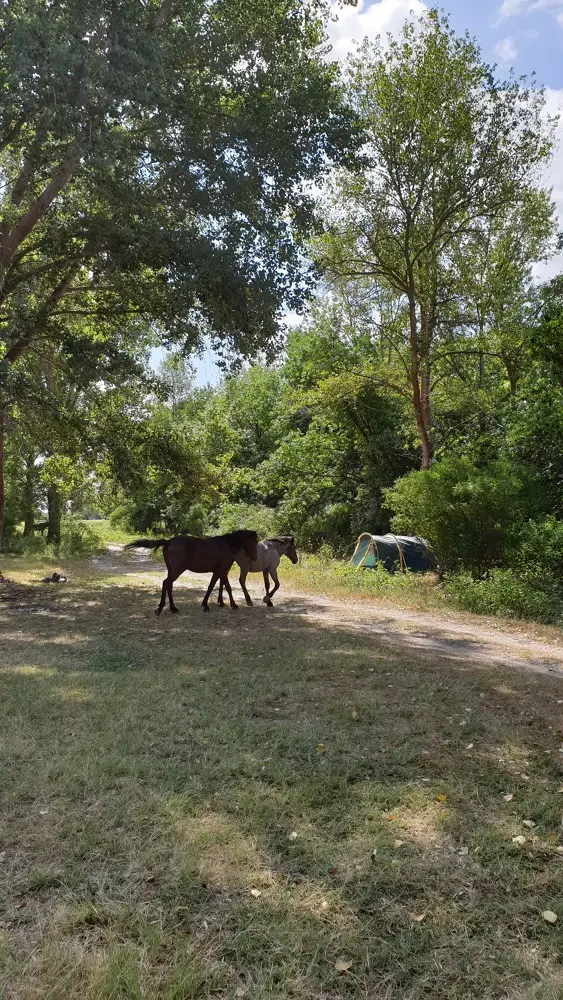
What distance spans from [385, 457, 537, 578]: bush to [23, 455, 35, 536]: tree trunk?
21359 millimetres

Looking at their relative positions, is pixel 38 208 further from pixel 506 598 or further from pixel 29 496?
pixel 29 496

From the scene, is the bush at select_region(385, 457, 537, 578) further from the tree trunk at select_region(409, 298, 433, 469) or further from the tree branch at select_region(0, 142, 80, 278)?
the tree branch at select_region(0, 142, 80, 278)

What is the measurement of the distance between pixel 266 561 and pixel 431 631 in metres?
4.01

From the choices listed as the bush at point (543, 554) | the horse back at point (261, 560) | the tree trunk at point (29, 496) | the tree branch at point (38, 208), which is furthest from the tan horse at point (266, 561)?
the tree trunk at point (29, 496)

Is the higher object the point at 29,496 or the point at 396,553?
the point at 29,496

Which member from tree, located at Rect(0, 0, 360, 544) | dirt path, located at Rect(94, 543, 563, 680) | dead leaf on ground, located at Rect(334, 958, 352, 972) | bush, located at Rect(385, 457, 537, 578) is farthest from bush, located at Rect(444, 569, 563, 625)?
dead leaf on ground, located at Rect(334, 958, 352, 972)

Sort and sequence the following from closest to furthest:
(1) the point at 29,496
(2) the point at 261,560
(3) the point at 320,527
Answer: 1. (2) the point at 261,560
2. (3) the point at 320,527
3. (1) the point at 29,496

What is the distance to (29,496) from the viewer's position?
31906 mm

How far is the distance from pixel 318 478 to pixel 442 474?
11708 mm

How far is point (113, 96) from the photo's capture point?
325 inches

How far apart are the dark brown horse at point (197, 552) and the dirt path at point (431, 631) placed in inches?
64.5

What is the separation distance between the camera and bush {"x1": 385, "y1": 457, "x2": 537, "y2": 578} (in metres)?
13.2

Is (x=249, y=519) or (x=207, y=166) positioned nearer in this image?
(x=207, y=166)

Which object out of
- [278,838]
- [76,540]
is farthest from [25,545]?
[278,838]
